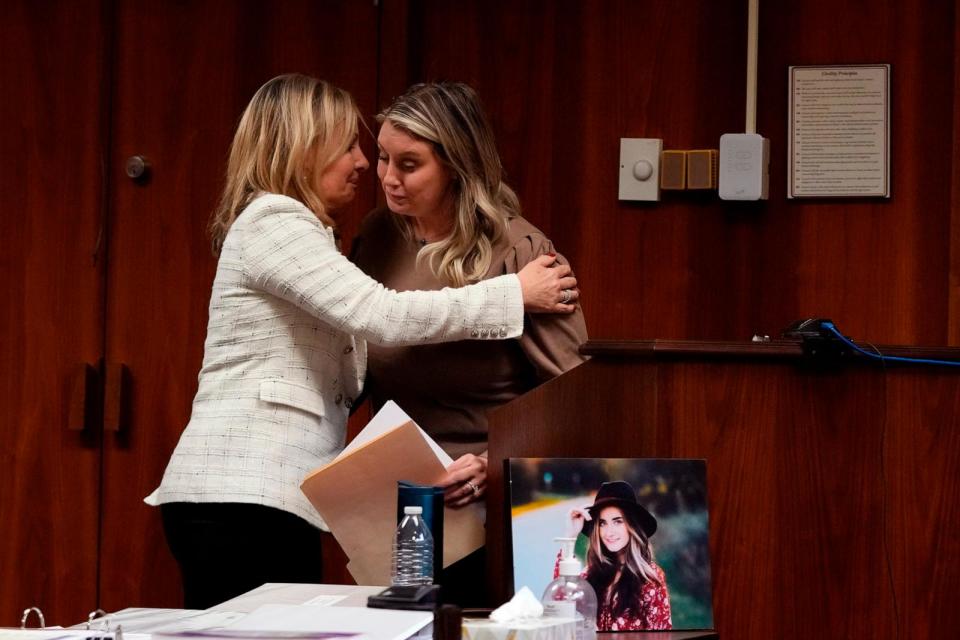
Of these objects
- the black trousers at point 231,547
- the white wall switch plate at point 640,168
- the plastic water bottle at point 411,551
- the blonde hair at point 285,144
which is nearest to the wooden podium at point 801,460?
the plastic water bottle at point 411,551

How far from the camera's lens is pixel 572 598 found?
60.2 inches

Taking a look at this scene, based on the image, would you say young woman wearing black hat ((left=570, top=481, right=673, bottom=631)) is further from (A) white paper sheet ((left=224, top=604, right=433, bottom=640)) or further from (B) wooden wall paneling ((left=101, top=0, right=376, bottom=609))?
(B) wooden wall paneling ((left=101, top=0, right=376, bottom=609))

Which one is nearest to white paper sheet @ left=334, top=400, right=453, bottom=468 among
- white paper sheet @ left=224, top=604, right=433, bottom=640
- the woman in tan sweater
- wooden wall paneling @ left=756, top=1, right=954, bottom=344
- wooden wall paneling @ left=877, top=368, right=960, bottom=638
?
the woman in tan sweater

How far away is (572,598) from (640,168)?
5.90ft

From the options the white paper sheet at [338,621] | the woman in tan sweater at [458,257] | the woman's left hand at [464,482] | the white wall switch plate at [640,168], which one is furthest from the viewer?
the white wall switch plate at [640,168]

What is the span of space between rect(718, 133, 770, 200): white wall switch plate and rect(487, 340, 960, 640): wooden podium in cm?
129

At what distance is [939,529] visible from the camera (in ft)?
5.92

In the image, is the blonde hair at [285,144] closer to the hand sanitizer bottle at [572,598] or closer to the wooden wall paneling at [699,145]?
the hand sanitizer bottle at [572,598]

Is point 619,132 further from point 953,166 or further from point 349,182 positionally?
point 349,182

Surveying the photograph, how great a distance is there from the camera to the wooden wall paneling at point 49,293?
322 centimetres

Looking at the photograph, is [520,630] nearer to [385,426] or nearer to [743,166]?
[385,426]

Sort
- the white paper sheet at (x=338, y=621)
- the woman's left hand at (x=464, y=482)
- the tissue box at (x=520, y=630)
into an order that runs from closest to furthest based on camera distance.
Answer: the white paper sheet at (x=338, y=621), the tissue box at (x=520, y=630), the woman's left hand at (x=464, y=482)

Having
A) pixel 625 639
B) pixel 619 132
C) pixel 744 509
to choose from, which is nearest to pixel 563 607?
pixel 625 639

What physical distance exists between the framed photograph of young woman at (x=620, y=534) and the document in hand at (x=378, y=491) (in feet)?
0.63
